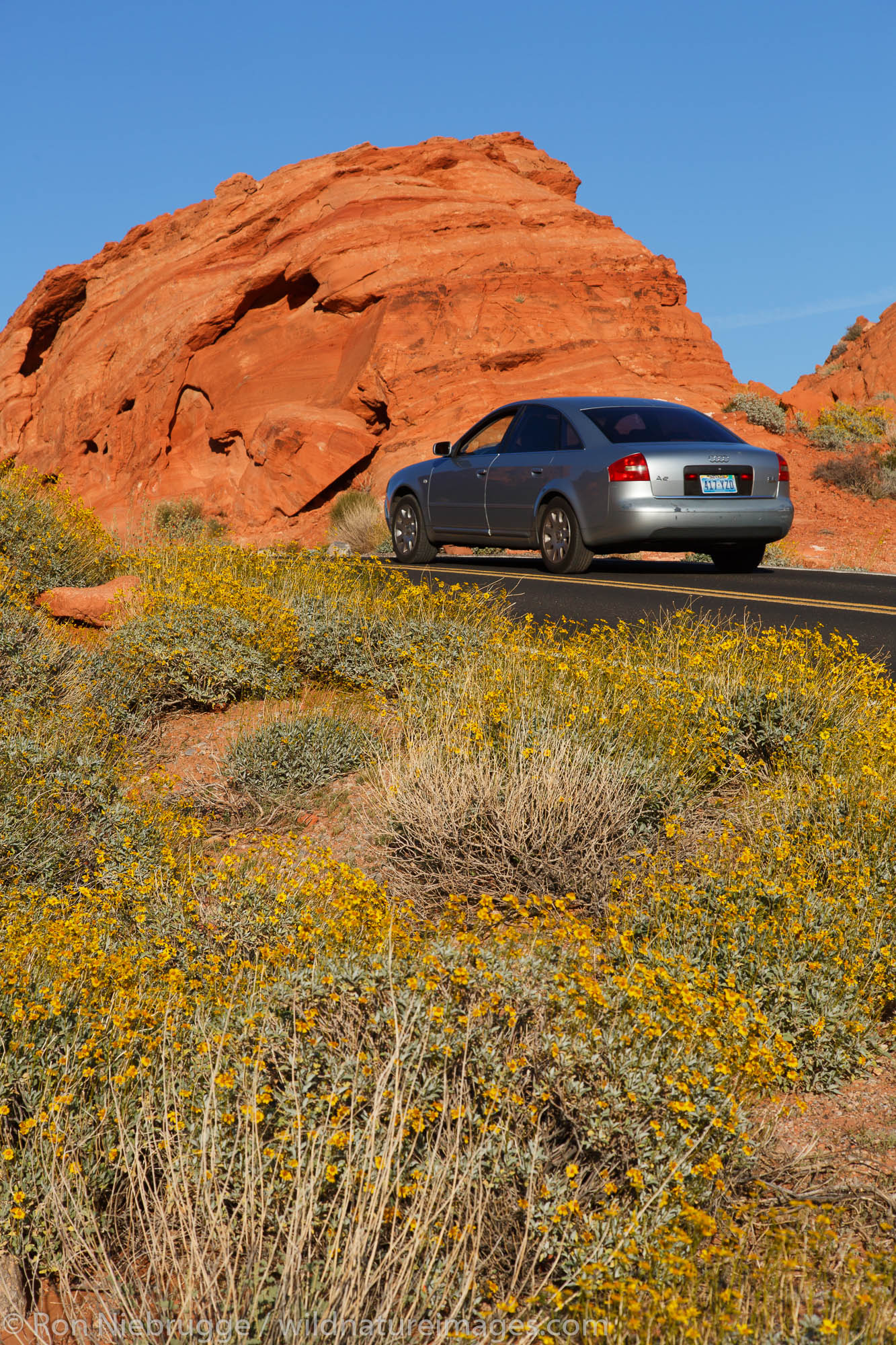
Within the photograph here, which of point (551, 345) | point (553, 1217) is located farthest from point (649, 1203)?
point (551, 345)

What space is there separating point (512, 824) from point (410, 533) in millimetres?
9686

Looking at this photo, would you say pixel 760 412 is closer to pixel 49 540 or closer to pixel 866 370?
pixel 49 540

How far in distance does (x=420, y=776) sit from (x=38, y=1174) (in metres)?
2.33

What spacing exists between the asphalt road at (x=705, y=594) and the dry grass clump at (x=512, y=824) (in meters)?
3.13

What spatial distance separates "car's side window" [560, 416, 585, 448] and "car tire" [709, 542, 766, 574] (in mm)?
1884

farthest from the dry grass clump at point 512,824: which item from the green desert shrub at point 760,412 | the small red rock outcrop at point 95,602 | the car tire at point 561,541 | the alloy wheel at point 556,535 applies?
the green desert shrub at point 760,412

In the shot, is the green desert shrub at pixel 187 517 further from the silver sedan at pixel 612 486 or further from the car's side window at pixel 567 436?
the car's side window at pixel 567 436

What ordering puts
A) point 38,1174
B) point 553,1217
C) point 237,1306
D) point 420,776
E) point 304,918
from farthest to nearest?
point 420,776 → point 304,918 → point 38,1174 → point 553,1217 → point 237,1306

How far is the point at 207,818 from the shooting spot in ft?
18.0

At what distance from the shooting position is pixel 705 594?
9.75m

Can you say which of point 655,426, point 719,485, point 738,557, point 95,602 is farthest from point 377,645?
point 738,557

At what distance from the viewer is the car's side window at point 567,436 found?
11.2 m

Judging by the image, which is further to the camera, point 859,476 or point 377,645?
point 859,476

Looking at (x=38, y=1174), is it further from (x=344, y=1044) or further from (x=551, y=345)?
(x=551, y=345)
